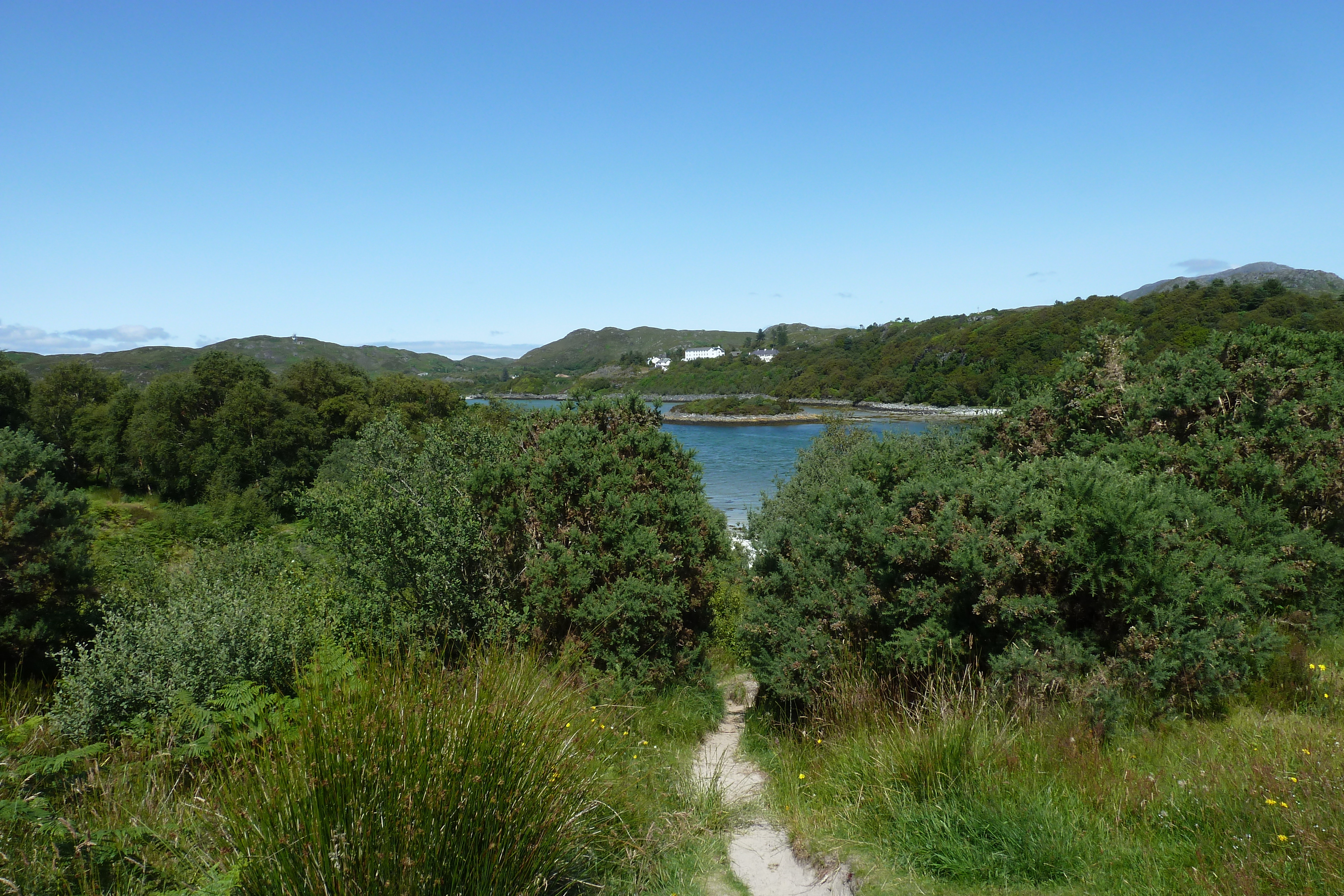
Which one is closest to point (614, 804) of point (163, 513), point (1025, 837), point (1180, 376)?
point (1025, 837)

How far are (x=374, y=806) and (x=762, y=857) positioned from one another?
2.40 meters

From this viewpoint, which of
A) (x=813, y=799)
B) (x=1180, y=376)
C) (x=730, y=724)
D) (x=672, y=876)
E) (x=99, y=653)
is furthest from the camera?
(x=1180, y=376)

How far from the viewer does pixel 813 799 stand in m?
4.54

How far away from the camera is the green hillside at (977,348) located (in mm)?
69562

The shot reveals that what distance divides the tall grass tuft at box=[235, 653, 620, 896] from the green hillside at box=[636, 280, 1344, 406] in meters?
9.69

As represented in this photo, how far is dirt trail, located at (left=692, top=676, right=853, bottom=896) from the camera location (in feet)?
12.5

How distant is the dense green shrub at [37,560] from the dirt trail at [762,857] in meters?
13.7

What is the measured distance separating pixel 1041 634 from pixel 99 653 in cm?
773

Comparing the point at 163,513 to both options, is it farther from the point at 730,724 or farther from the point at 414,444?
the point at 730,724

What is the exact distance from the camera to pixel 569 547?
7531mm

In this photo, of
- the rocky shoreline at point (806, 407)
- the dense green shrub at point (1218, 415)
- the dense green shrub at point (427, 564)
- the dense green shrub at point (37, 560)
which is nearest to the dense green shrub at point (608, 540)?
the dense green shrub at point (427, 564)

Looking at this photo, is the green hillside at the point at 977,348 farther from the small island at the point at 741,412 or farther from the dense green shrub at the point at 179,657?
the small island at the point at 741,412

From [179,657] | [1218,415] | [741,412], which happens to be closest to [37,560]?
[179,657]

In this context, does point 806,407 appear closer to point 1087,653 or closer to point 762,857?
point 1087,653
